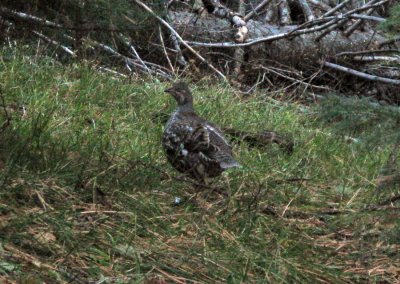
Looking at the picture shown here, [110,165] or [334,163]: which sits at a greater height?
[110,165]

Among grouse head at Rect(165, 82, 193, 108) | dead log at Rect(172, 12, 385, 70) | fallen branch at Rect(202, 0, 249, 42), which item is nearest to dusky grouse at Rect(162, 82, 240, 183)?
grouse head at Rect(165, 82, 193, 108)

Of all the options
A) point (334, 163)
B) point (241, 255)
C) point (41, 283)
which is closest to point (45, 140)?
point (241, 255)

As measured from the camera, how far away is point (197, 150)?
575cm

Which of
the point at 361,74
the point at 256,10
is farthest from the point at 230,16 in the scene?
the point at 361,74

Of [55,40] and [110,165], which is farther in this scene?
[55,40]

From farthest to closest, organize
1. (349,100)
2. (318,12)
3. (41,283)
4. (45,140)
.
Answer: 1. (318,12)
2. (45,140)
3. (349,100)
4. (41,283)

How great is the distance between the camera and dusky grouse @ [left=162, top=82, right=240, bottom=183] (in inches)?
223

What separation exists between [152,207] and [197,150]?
953 millimetres

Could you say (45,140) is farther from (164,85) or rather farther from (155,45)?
(155,45)

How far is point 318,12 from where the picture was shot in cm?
1349

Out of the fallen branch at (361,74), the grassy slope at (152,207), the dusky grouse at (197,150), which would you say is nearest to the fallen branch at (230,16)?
the fallen branch at (361,74)

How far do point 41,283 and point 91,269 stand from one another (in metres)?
0.33

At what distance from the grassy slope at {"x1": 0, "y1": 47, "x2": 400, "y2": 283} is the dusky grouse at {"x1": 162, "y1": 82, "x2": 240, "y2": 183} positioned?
0.12 m

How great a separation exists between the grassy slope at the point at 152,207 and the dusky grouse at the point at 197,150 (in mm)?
119
